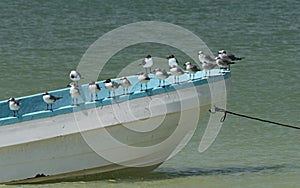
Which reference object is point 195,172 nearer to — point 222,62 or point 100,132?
point 222,62

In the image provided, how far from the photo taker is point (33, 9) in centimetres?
3020

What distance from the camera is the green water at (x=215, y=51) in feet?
44.8

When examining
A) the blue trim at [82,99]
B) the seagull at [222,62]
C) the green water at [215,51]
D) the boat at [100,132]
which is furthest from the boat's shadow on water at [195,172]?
the seagull at [222,62]

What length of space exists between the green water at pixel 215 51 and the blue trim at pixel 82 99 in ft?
3.06

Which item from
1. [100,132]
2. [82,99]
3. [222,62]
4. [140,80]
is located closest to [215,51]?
[222,62]

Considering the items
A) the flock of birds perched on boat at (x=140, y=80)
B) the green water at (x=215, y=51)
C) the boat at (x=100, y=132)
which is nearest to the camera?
the boat at (x=100, y=132)

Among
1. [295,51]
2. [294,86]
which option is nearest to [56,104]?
[294,86]

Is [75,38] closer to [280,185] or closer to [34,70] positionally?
[34,70]

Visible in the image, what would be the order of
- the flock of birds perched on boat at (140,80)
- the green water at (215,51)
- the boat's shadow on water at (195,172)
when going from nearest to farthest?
1. the flock of birds perched on boat at (140,80)
2. the boat's shadow on water at (195,172)
3. the green water at (215,51)

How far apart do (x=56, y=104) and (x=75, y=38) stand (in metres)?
11.4

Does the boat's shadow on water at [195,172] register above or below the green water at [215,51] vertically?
below

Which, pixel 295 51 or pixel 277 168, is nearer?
pixel 277 168

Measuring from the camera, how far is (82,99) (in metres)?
13.5

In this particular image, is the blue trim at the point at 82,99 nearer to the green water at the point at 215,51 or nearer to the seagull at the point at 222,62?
the seagull at the point at 222,62
